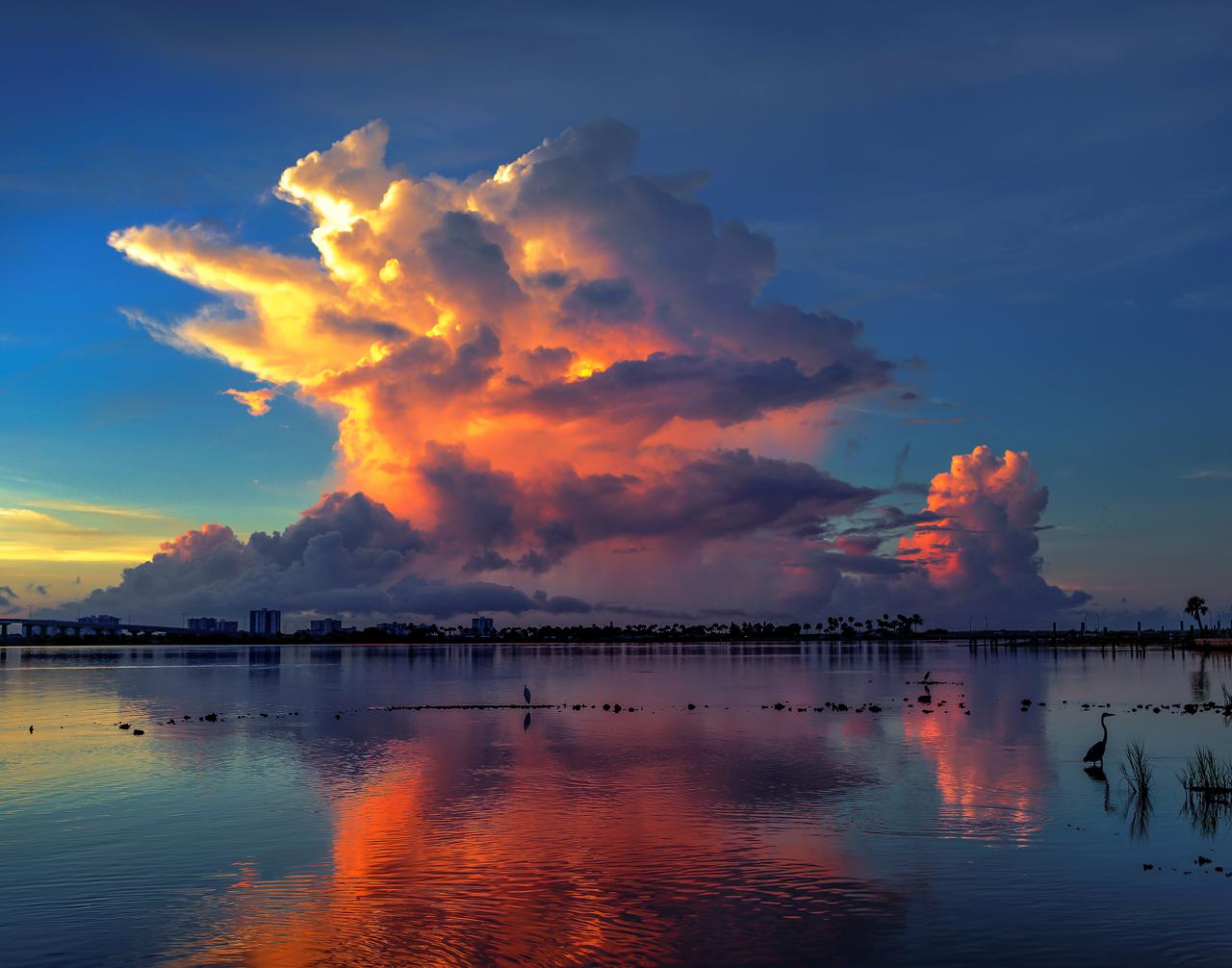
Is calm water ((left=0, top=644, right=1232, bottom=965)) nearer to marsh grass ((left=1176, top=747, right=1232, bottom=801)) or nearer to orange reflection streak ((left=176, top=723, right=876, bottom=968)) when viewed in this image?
orange reflection streak ((left=176, top=723, right=876, bottom=968))

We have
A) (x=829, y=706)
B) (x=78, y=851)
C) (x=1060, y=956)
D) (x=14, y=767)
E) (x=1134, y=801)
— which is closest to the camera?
(x=1060, y=956)

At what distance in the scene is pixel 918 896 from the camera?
23.3m

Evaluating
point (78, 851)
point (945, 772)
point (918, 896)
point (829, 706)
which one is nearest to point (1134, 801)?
point (945, 772)

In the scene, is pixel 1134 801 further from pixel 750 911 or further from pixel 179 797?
pixel 179 797

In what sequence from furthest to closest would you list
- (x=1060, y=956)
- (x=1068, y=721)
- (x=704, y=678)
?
(x=704, y=678), (x=1068, y=721), (x=1060, y=956)

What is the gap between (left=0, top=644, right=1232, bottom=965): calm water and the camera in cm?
2041

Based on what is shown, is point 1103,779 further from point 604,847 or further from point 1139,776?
point 604,847

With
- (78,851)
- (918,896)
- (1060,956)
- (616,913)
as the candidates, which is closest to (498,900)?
(616,913)

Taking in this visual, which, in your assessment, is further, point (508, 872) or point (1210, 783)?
point (1210, 783)

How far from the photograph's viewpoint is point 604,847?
28.8m

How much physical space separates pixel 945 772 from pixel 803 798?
950cm

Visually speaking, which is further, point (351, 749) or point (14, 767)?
point (351, 749)

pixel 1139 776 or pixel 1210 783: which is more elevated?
pixel 1139 776

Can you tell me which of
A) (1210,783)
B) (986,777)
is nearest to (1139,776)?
(1210,783)
